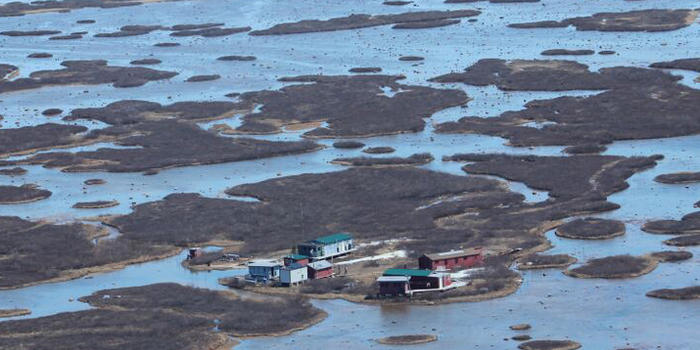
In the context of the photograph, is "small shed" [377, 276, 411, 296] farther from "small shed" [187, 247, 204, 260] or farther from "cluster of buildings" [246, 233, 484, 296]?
"small shed" [187, 247, 204, 260]

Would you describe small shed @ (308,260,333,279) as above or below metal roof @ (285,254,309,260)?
below

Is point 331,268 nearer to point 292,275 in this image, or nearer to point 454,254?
point 292,275

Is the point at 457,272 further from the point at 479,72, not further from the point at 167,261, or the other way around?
the point at 479,72

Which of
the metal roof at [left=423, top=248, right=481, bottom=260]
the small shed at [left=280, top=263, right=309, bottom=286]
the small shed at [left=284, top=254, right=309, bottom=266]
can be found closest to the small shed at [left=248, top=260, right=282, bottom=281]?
the small shed at [left=280, top=263, right=309, bottom=286]

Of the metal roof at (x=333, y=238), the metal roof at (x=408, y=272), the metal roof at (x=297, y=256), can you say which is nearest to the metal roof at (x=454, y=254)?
the metal roof at (x=408, y=272)

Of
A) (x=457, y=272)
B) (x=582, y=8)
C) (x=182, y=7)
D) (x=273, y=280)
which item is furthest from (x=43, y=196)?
(x=182, y=7)

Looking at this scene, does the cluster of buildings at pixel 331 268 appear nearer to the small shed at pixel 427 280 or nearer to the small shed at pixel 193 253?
the small shed at pixel 427 280

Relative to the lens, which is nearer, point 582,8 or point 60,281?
point 60,281
